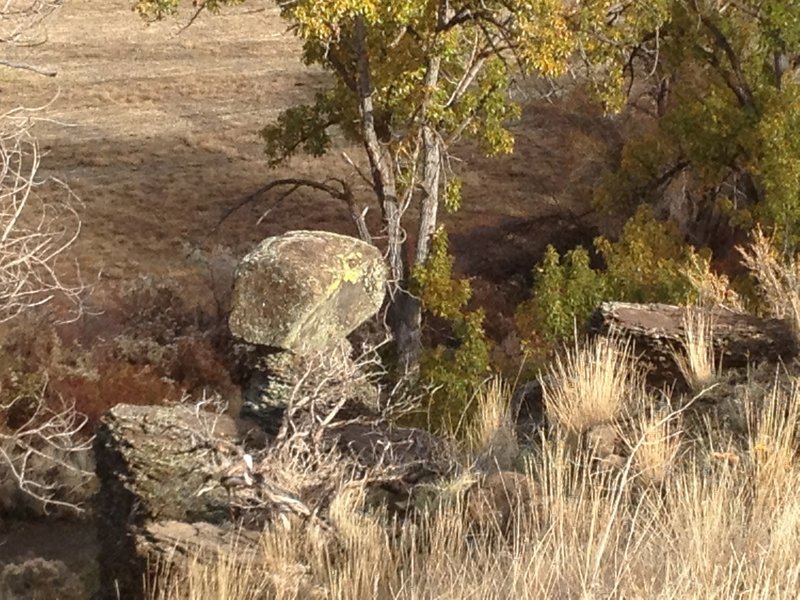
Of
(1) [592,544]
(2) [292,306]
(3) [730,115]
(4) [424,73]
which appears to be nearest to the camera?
(1) [592,544]

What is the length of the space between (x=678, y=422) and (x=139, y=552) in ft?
8.35

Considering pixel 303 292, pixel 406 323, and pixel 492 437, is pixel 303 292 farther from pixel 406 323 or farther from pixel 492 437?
pixel 406 323

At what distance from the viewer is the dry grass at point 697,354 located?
614cm

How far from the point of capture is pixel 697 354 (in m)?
6.20

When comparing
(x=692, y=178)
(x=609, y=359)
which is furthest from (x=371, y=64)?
(x=609, y=359)

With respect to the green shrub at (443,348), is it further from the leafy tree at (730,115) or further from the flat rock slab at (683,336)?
the leafy tree at (730,115)

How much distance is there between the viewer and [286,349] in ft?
21.0

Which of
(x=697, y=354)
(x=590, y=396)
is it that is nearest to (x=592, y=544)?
(x=590, y=396)

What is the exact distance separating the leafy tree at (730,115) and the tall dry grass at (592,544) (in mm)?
9977

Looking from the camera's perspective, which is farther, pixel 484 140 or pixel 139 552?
pixel 484 140

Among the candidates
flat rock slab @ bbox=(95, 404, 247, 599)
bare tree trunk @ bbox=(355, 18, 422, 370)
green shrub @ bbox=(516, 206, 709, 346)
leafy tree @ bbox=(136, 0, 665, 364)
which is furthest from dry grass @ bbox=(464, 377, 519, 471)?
bare tree trunk @ bbox=(355, 18, 422, 370)

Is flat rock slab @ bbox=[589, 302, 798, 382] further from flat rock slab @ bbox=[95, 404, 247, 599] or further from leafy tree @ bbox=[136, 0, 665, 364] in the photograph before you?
leafy tree @ bbox=[136, 0, 665, 364]

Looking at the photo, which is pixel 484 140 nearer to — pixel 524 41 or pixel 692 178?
pixel 524 41

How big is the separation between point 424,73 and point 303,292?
7619 mm
